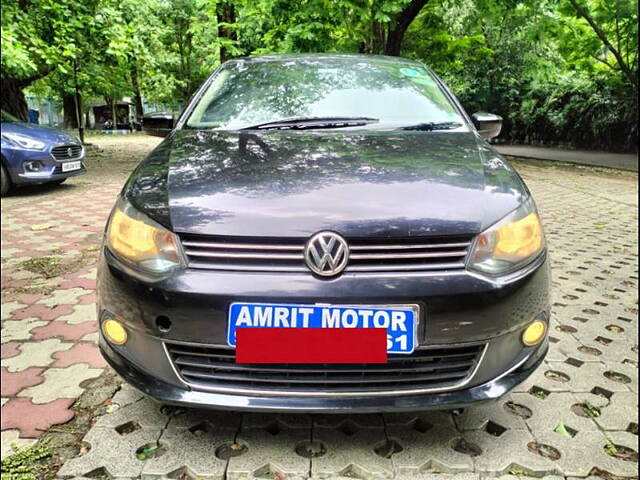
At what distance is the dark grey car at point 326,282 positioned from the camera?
1561 mm

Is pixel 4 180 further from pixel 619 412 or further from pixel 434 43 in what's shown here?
pixel 434 43

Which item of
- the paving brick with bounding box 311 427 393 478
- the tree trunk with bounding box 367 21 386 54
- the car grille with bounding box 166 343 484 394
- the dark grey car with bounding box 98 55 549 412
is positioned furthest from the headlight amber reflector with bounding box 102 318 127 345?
the tree trunk with bounding box 367 21 386 54

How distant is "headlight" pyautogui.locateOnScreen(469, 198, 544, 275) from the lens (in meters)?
1.65

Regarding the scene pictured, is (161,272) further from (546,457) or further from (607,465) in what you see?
(607,465)

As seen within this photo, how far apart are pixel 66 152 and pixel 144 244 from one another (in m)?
6.87

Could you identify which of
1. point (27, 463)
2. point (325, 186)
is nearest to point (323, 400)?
point (325, 186)

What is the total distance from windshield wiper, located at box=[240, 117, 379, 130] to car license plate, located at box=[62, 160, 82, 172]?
242 inches

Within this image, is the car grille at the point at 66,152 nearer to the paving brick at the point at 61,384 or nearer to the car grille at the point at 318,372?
the paving brick at the point at 61,384

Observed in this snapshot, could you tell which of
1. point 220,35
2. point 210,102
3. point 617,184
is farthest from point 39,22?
point 617,184

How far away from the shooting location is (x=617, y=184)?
34.3 ft

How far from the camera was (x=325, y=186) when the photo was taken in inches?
69.9

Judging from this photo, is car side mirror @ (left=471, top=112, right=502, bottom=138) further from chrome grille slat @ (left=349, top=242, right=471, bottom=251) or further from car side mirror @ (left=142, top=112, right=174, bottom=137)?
car side mirror @ (left=142, top=112, right=174, bottom=137)

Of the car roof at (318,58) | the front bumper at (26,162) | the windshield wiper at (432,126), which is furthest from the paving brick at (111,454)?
the front bumper at (26,162)

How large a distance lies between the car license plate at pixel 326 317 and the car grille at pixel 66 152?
6.91 m
